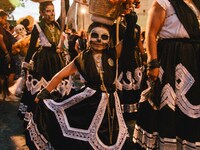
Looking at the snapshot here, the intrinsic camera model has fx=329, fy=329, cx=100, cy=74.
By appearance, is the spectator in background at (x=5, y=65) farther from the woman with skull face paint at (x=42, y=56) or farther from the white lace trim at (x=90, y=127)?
the white lace trim at (x=90, y=127)

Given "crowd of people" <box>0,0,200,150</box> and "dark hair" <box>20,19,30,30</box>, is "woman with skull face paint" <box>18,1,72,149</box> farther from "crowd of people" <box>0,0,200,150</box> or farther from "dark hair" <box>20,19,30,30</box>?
"dark hair" <box>20,19,30,30</box>

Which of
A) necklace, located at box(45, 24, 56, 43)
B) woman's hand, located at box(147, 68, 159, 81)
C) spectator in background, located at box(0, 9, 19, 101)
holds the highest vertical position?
necklace, located at box(45, 24, 56, 43)

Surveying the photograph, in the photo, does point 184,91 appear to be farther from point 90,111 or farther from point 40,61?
point 40,61

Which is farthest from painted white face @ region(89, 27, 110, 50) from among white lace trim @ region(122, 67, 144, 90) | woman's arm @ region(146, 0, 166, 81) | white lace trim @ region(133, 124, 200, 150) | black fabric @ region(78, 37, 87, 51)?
black fabric @ region(78, 37, 87, 51)

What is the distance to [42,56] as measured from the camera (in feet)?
20.3

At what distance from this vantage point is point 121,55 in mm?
4234

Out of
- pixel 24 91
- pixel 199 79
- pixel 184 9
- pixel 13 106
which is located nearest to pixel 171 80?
pixel 199 79

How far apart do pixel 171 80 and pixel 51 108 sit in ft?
4.83

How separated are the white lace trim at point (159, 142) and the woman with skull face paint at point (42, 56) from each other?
97.5 inches

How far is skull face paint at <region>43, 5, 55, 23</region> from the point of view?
5988mm

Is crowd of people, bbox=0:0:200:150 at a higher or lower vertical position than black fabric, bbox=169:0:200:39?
lower

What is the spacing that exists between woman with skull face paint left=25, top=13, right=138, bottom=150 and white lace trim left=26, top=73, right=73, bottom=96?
2.04m

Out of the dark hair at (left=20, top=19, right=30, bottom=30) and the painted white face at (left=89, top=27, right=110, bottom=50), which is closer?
the painted white face at (left=89, top=27, right=110, bottom=50)

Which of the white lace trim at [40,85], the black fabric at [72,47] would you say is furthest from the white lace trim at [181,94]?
the black fabric at [72,47]
